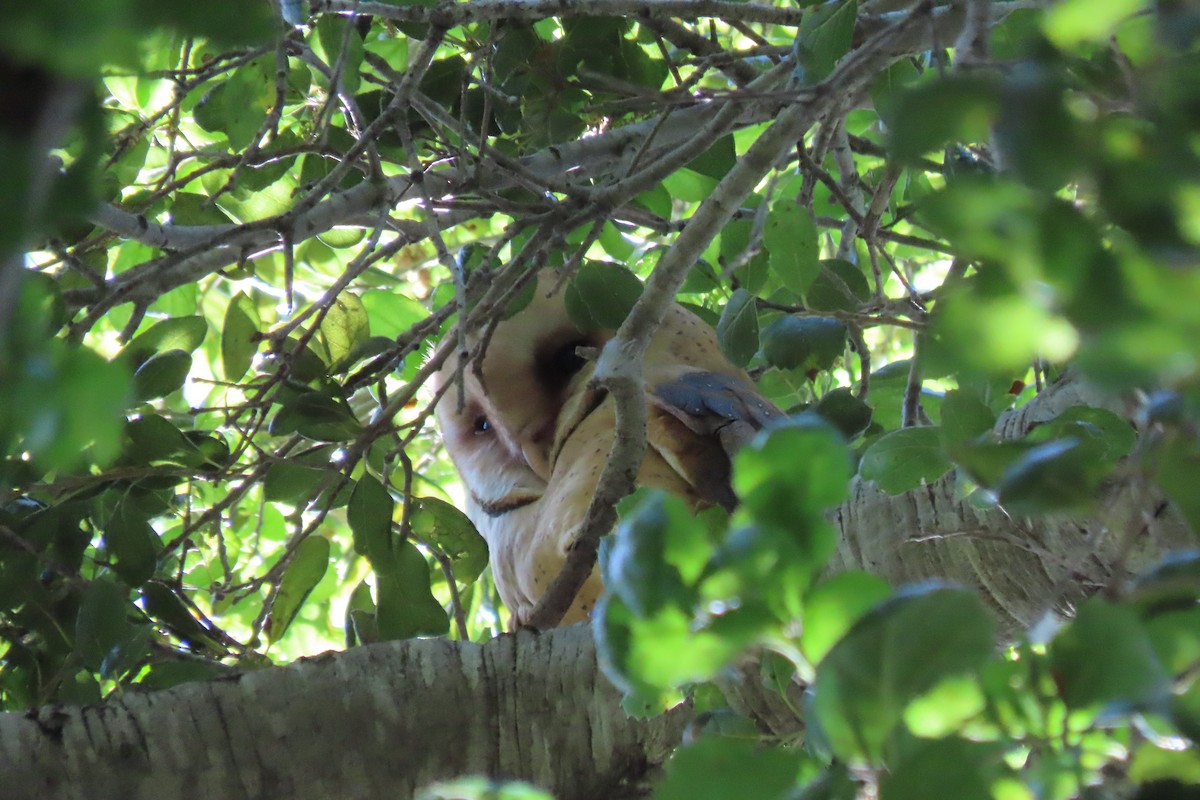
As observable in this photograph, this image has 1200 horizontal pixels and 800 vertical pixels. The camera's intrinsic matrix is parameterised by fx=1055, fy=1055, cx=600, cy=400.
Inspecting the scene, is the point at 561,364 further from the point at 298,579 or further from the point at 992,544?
the point at 992,544

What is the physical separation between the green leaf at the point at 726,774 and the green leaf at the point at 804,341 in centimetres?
58

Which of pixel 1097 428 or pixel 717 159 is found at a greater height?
pixel 717 159

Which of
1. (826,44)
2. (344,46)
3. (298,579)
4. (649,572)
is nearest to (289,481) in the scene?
(298,579)

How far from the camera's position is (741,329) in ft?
3.05

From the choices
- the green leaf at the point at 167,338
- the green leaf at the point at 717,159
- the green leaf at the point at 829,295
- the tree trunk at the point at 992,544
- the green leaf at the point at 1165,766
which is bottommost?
the tree trunk at the point at 992,544

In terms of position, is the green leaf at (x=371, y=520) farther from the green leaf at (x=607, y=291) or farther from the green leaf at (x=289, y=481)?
the green leaf at (x=607, y=291)

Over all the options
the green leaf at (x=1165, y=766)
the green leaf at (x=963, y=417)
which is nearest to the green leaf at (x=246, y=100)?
the green leaf at (x=963, y=417)

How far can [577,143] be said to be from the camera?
4.07 feet

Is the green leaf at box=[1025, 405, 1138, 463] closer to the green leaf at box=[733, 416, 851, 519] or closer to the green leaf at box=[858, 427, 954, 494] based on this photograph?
the green leaf at box=[858, 427, 954, 494]

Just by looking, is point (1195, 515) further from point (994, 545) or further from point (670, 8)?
point (670, 8)

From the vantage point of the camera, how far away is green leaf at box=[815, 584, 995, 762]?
0.33 m

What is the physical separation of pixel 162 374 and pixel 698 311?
2.20 ft

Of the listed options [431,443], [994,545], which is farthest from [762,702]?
[431,443]

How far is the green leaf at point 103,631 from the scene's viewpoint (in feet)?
2.68
